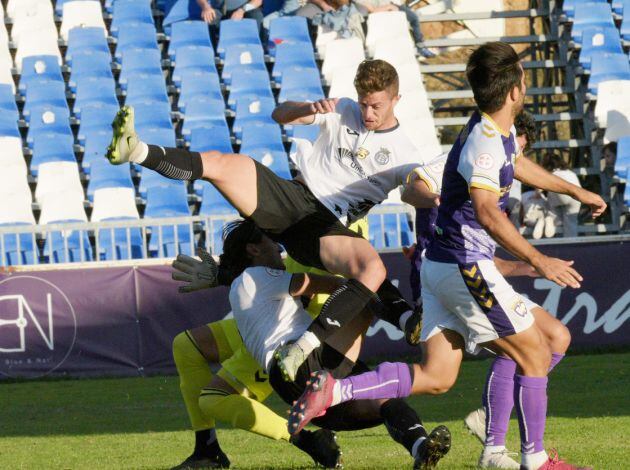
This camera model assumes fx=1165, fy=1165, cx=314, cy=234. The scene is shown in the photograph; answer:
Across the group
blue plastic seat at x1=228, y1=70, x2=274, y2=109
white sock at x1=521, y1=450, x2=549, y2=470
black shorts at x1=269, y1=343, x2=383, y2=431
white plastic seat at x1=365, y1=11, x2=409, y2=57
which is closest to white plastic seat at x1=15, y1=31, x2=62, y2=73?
blue plastic seat at x1=228, y1=70, x2=274, y2=109

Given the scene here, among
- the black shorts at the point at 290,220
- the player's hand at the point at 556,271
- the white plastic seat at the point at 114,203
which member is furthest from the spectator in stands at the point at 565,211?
the player's hand at the point at 556,271

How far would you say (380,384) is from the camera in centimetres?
587

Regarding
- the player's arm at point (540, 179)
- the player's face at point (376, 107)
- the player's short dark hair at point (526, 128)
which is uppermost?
the player's face at point (376, 107)

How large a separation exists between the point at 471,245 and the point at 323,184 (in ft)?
5.62

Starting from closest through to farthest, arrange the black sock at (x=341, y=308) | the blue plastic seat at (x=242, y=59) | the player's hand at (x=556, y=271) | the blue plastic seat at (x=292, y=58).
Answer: the player's hand at (x=556, y=271) < the black sock at (x=341, y=308) < the blue plastic seat at (x=292, y=58) < the blue plastic seat at (x=242, y=59)

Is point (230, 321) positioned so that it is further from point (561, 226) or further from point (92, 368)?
point (561, 226)

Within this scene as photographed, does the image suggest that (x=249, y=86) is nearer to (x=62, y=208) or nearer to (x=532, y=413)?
(x=62, y=208)

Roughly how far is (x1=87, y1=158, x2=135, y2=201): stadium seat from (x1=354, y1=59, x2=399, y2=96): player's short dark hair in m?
8.54

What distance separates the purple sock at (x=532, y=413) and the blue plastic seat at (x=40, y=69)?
12.7 m

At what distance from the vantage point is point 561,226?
47.0ft

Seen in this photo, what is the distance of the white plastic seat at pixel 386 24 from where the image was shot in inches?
683

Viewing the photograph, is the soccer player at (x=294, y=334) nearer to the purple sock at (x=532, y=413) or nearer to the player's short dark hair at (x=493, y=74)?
the purple sock at (x=532, y=413)

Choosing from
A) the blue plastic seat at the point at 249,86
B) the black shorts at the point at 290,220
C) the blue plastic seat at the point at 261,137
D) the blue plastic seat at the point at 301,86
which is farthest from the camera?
the blue plastic seat at the point at 249,86

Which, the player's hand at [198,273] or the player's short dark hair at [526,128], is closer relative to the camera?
the player's hand at [198,273]
